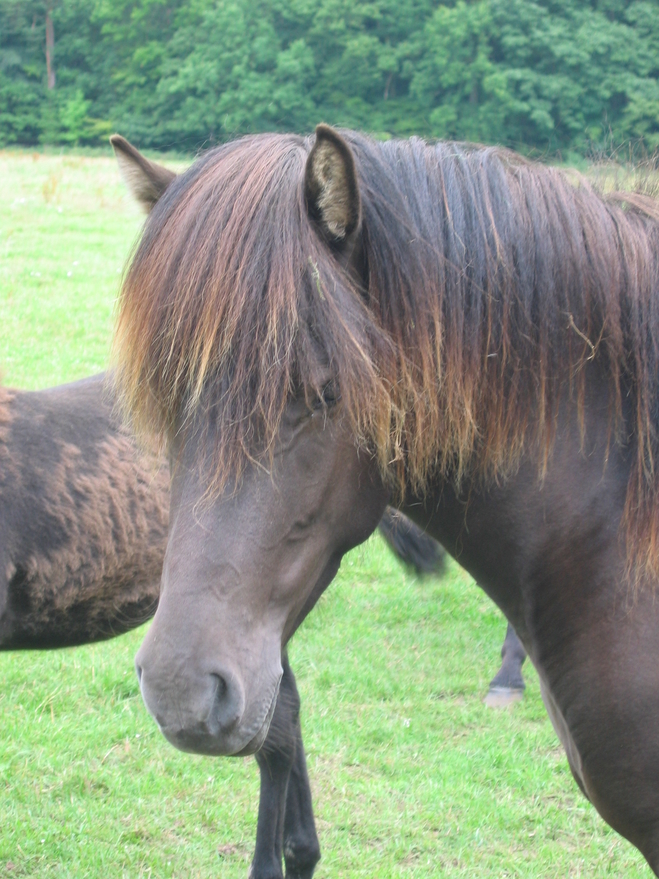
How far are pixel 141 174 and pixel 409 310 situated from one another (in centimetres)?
71

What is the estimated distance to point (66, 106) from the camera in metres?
36.3

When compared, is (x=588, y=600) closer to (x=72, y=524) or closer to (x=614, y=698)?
(x=614, y=698)

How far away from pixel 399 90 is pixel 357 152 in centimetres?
3619

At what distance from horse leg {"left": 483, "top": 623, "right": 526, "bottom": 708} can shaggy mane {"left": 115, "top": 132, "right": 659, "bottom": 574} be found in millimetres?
3013

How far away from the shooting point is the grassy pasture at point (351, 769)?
127 inches

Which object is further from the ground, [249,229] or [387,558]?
[249,229]

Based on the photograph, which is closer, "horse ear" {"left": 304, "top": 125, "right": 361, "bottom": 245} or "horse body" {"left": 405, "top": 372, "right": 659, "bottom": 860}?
"horse ear" {"left": 304, "top": 125, "right": 361, "bottom": 245}

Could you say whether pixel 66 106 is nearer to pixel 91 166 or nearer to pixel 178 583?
pixel 91 166

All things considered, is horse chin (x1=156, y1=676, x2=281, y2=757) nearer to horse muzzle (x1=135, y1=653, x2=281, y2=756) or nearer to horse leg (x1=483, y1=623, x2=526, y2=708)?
horse muzzle (x1=135, y1=653, x2=281, y2=756)

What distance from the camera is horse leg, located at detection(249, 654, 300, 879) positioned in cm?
293

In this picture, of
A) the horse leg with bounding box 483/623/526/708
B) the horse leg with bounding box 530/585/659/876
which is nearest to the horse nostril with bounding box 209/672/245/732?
the horse leg with bounding box 530/585/659/876

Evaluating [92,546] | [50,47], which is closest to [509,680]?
[92,546]

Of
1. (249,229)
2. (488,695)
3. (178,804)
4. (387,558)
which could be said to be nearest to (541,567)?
(249,229)

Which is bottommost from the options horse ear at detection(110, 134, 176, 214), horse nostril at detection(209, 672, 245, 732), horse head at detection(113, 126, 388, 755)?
horse nostril at detection(209, 672, 245, 732)
